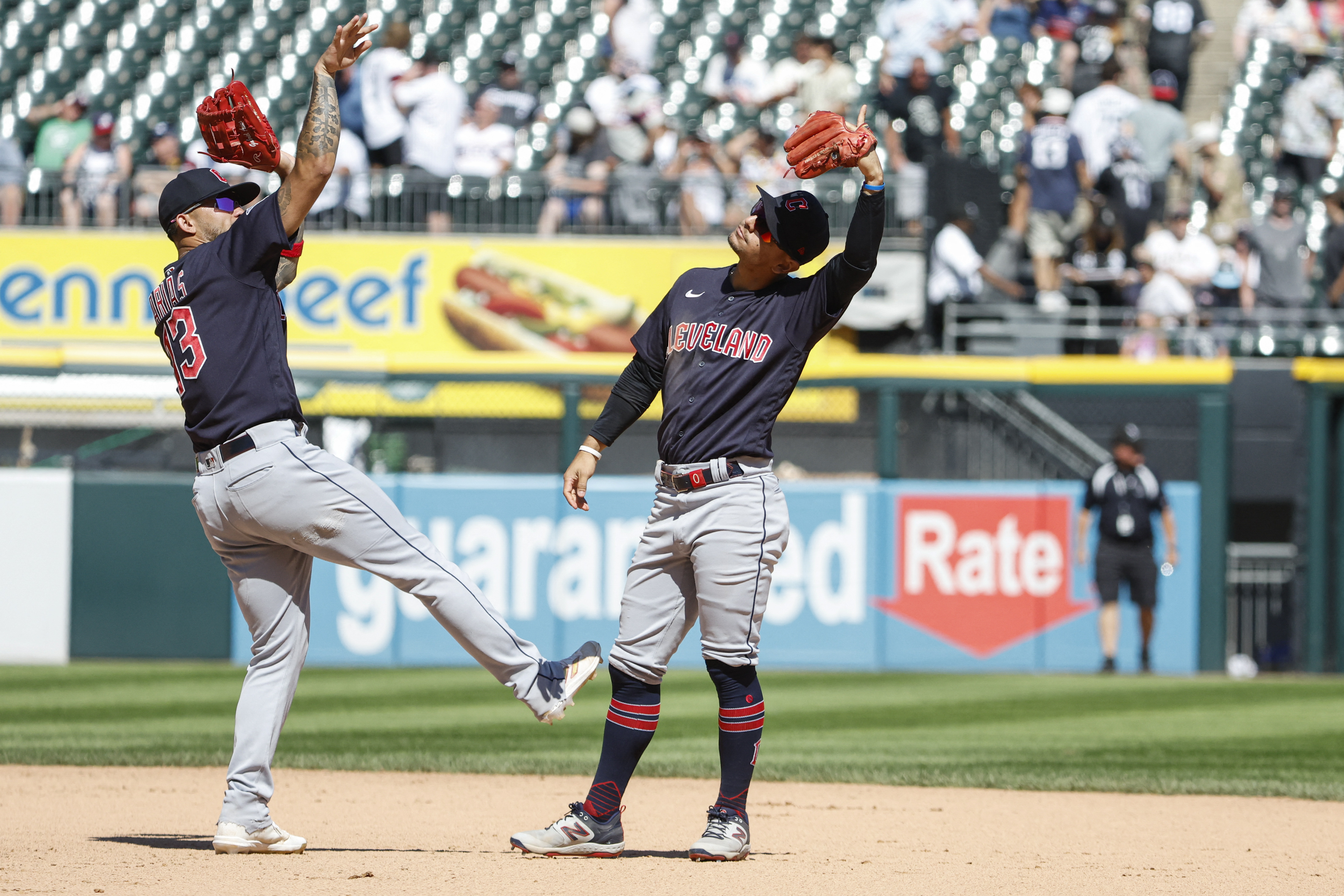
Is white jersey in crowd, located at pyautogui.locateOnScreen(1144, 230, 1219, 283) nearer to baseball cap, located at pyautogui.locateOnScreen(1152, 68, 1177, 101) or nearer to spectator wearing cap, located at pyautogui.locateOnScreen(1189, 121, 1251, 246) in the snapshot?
spectator wearing cap, located at pyautogui.locateOnScreen(1189, 121, 1251, 246)

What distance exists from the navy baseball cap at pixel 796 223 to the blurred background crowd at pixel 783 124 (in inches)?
355

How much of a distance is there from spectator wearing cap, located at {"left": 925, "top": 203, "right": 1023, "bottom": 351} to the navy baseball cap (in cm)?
957

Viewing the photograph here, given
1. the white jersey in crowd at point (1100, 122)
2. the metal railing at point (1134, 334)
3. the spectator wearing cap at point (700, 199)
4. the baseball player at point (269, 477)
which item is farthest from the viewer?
the white jersey in crowd at point (1100, 122)

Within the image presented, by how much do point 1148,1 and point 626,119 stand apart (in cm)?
674

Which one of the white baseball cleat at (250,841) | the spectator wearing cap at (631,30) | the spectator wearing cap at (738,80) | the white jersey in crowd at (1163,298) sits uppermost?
the spectator wearing cap at (631,30)

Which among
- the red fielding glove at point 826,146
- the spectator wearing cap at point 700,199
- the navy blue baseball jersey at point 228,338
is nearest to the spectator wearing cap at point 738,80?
the spectator wearing cap at point 700,199

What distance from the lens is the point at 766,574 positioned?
201 inches

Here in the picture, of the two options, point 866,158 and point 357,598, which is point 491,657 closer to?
point 866,158

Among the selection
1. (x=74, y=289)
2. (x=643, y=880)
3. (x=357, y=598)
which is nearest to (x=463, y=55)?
(x=74, y=289)

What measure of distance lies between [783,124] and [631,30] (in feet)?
6.20

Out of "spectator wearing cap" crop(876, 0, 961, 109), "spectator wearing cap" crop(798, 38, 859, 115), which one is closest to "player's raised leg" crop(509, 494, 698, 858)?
"spectator wearing cap" crop(798, 38, 859, 115)

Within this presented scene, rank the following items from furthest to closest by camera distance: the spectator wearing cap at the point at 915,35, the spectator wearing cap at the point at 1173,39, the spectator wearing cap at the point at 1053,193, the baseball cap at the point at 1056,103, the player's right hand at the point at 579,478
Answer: the spectator wearing cap at the point at 1173,39 → the spectator wearing cap at the point at 915,35 → the baseball cap at the point at 1056,103 → the spectator wearing cap at the point at 1053,193 → the player's right hand at the point at 579,478

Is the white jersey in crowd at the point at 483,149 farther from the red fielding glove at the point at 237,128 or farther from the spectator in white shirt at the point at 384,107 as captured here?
the red fielding glove at the point at 237,128

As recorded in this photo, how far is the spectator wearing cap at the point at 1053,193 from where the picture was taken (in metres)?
15.4
